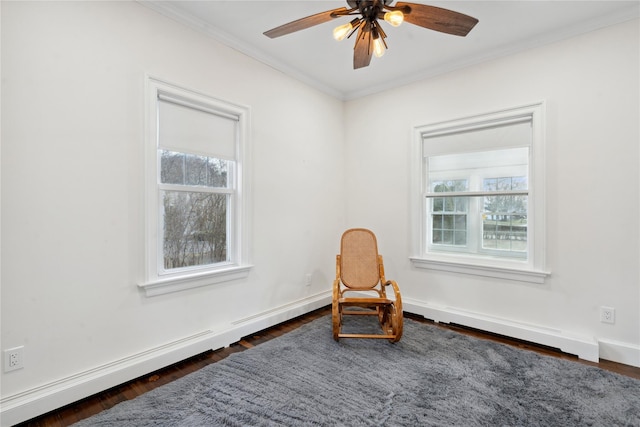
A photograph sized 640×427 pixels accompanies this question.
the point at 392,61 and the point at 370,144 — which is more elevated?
the point at 392,61

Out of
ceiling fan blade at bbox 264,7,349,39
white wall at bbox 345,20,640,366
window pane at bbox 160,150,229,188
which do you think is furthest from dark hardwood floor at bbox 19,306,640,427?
ceiling fan blade at bbox 264,7,349,39

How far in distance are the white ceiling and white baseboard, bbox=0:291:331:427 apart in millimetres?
2612

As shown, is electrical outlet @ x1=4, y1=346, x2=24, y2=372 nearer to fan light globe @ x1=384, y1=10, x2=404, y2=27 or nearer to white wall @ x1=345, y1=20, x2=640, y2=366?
fan light globe @ x1=384, y1=10, x2=404, y2=27

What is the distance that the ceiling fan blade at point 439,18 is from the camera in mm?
1685

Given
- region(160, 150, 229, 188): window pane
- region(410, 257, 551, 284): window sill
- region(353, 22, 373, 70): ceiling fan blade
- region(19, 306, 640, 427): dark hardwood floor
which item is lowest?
region(19, 306, 640, 427): dark hardwood floor

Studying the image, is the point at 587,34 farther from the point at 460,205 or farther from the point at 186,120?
the point at 186,120

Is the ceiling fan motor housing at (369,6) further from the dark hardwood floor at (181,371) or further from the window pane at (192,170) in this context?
the dark hardwood floor at (181,371)

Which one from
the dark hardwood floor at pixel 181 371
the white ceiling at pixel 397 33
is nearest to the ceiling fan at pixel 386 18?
the white ceiling at pixel 397 33

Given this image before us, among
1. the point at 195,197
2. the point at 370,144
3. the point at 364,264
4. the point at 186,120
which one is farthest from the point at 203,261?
the point at 370,144

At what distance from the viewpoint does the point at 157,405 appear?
1833mm

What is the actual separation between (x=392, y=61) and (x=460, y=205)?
1.74 metres

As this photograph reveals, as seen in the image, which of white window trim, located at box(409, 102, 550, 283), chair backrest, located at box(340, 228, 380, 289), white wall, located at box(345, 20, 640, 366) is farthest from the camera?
chair backrest, located at box(340, 228, 380, 289)

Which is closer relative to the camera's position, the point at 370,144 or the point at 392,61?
the point at 392,61

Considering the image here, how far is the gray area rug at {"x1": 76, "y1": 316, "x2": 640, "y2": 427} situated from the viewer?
1.73m
